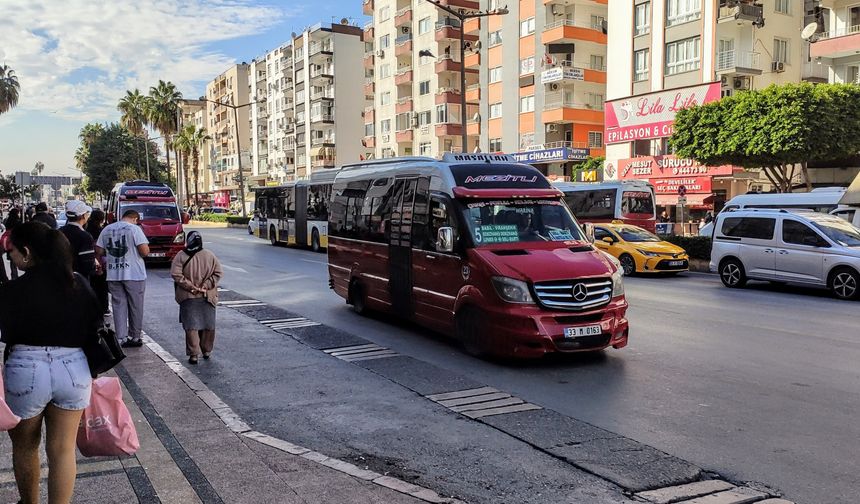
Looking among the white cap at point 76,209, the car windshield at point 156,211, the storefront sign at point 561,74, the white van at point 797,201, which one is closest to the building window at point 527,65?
the storefront sign at point 561,74

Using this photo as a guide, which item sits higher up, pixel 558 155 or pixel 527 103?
pixel 527 103

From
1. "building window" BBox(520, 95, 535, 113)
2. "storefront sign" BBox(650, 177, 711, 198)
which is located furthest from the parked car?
"building window" BBox(520, 95, 535, 113)

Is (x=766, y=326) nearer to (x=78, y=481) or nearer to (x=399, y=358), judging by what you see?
(x=399, y=358)

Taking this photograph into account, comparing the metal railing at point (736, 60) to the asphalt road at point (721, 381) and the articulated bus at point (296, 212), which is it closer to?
the articulated bus at point (296, 212)

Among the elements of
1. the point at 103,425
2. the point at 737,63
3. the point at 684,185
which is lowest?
the point at 103,425

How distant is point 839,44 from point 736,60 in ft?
17.0

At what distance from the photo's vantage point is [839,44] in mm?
33875

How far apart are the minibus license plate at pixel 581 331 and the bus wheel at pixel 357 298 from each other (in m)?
4.49

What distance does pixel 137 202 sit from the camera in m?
22.6

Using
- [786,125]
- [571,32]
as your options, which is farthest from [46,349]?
[571,32]

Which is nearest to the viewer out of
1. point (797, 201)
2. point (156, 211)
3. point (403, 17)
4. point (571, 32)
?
point (156, 211)

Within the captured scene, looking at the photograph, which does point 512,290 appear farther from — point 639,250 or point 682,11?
point 682,11

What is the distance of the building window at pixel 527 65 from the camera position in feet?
163

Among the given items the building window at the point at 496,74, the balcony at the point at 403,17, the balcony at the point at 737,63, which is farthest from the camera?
the balcony at the point at 403,17
